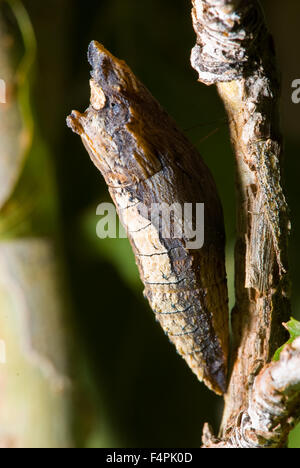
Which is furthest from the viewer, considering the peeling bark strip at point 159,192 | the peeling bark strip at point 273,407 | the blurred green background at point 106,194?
the blurred green background at point 106,194

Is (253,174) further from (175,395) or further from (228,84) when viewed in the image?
(175,395)

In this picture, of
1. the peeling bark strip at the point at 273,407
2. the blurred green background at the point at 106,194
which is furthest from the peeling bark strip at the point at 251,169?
the blurred green background at the point at 106,194

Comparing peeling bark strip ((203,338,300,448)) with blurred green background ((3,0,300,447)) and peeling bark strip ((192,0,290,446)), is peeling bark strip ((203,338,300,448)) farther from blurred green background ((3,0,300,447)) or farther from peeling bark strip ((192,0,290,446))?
blurred green background ((3,0,300,447))

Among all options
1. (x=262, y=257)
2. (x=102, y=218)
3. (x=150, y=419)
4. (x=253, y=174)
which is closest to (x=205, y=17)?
(x=253, y=174)

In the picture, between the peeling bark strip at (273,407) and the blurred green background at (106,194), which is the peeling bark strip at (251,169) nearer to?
the peeling bark strip at (273,407)

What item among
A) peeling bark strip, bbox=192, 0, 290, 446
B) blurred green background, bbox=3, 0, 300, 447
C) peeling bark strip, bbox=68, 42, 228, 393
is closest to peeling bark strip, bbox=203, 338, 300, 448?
peeling bark strip, bbox=192, 0, 290, 446

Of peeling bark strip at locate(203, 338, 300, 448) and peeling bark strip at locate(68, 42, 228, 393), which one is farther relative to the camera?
peeling bark strip at locate(68, 42, 228, 393)
